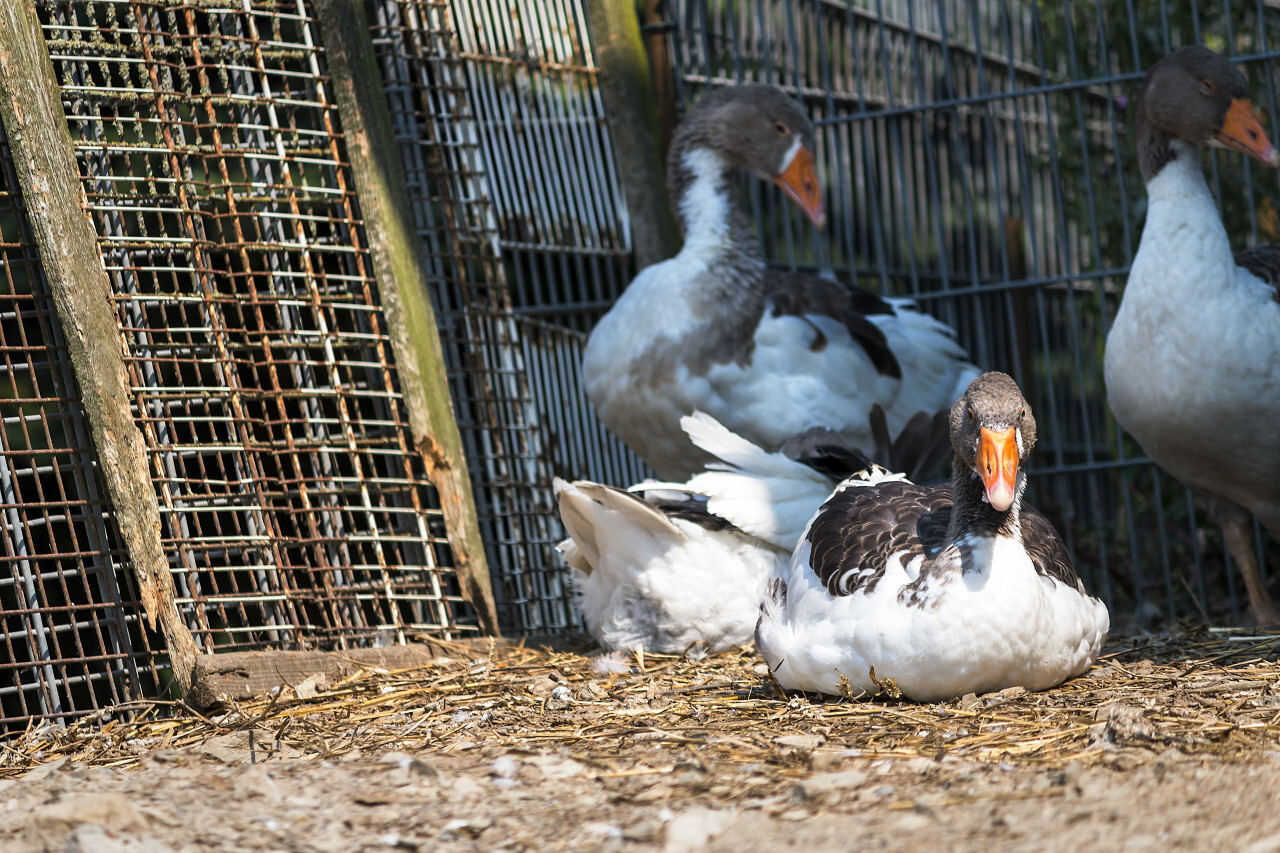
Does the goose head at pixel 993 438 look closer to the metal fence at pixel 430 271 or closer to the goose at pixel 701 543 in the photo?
the goose at pixel 701 543

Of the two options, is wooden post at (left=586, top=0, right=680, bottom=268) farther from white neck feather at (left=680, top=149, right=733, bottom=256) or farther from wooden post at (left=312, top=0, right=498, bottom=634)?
wooden post at (left=312, top=0, right=498, bottom=634)

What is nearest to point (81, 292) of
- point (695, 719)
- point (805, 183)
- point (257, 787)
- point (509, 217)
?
point (257, 787)

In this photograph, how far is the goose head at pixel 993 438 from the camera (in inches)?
124

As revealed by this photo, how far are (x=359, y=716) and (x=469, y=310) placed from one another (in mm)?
2139

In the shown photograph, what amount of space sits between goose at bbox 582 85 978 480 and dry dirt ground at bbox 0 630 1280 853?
1659mm

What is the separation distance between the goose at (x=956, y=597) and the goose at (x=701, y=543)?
69cm

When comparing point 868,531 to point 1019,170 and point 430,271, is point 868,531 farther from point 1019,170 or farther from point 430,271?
point 1019,170

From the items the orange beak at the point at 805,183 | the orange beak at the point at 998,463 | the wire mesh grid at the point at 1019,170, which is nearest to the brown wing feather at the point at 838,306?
the orange beak at the point at 805,183

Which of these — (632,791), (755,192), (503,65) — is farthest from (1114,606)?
(632,791)

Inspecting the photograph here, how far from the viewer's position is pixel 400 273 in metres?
4.53

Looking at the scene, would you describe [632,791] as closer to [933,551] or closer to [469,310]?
[933,551]

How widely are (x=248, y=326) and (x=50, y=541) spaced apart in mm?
1196

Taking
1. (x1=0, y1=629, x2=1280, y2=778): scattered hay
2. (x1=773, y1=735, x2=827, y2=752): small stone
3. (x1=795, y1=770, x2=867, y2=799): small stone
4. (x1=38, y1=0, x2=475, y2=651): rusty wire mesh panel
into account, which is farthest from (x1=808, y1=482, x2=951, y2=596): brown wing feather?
(x1=38, y1=0, x2=475, y2=651): rusty wire mesh panel

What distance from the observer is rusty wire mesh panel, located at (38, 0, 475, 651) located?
399cm
